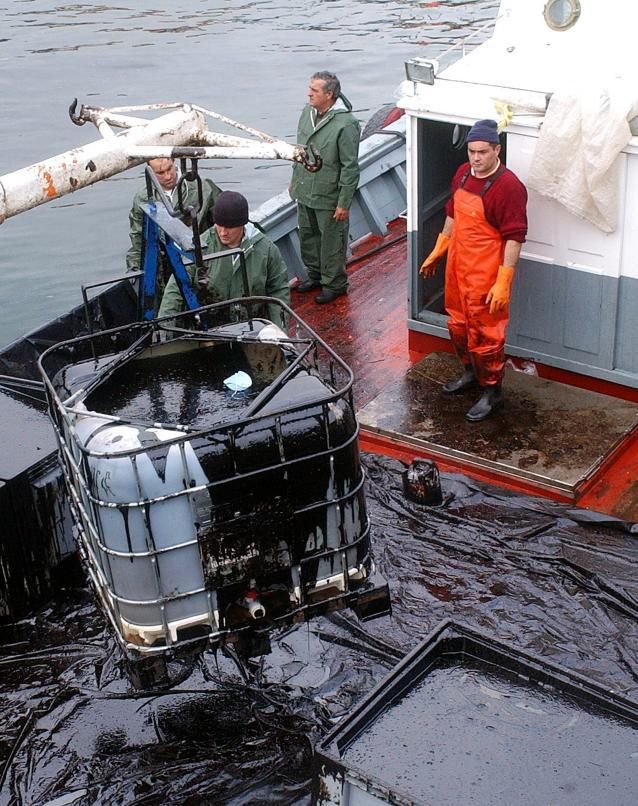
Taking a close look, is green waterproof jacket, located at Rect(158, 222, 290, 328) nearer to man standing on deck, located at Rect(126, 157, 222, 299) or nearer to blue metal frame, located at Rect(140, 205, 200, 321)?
blue metal frame, located at Rect(140, 205, 200, 321)

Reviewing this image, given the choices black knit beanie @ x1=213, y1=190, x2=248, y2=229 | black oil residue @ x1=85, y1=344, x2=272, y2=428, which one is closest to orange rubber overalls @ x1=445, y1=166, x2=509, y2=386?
black knit beanie @ x1=213, y1=190, x2=248, y2=229

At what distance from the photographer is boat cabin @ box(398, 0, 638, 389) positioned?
625 centimetres

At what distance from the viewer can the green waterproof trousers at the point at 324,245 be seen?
836 centimetres

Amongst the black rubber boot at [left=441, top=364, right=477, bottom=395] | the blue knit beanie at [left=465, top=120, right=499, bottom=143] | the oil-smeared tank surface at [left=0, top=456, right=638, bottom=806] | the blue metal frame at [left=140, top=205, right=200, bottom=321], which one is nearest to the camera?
the oil-smeared tank surface at [left=0, top=456, right=638, bottom=806]

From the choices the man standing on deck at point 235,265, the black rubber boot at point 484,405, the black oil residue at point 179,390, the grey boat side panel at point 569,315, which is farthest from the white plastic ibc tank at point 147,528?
the grey boat side panel at point 569,315

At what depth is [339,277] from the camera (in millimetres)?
8625

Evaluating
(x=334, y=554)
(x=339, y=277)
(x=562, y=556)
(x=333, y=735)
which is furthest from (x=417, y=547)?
(x=339, y=277)

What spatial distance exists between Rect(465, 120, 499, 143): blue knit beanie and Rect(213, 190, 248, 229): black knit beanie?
146cm

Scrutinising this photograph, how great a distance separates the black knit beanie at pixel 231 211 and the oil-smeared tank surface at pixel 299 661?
183 centimetres

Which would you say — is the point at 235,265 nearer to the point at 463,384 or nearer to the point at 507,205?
the point at 507,205

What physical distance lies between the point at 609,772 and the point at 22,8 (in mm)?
27229

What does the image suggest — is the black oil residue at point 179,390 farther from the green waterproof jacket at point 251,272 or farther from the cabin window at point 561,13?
the cabin window at point 561,13

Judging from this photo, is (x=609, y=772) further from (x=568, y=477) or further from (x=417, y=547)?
(x=568, y=477)

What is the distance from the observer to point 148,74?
22.6 meters
